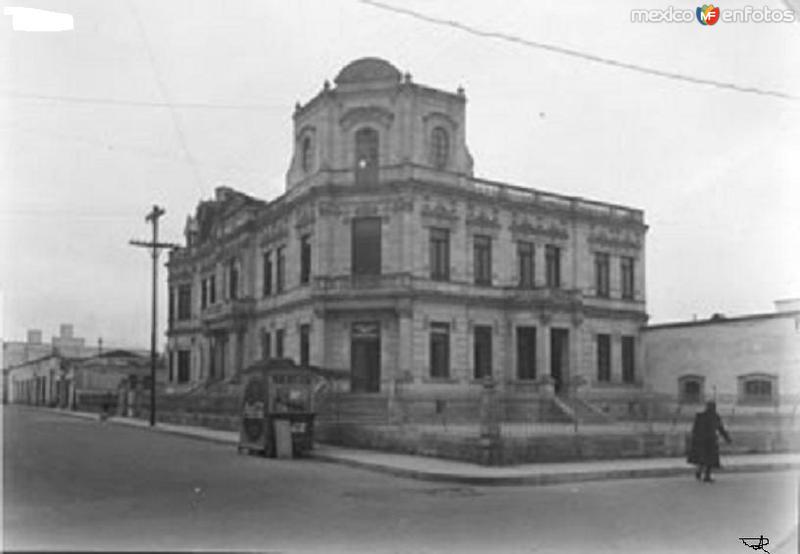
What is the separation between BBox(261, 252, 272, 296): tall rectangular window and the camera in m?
19.1

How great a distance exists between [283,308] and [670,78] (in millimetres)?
10355

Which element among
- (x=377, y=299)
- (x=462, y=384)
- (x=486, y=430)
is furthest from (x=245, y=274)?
(x=462, y=384)

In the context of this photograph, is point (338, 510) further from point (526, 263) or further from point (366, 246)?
point (526, 263)

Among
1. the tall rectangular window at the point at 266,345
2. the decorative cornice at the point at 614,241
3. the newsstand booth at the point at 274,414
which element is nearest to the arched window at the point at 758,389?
the decorative cornice at the point at 614,241

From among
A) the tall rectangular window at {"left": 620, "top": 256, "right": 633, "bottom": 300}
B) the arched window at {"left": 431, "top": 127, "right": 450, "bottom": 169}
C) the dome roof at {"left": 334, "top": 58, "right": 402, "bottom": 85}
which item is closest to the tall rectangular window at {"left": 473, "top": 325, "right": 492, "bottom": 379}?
the arched window at {"left": 431, "top": 127, "right": 450, "bottom": 169}

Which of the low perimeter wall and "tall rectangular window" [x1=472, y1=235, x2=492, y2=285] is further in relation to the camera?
A: "tall rectangular window" [x1=472, y1=235, x2=492, y2=285]

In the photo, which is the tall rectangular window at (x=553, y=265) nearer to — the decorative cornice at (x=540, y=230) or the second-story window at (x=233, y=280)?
the decorative cornice at (x=540, y=230)

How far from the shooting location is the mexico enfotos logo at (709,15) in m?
12.3

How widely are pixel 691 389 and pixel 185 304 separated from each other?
24.3m

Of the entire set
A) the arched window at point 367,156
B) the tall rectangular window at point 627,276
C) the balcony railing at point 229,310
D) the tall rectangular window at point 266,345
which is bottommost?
the tall rectangular window at point 266,345

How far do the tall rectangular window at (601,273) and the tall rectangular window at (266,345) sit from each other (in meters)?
20.7

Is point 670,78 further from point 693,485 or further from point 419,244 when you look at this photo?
point 419,244

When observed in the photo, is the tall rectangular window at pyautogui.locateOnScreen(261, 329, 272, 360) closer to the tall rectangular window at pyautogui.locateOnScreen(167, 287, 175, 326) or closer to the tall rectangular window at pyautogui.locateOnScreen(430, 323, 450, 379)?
the tall rectangular window at pyautogui.locateOnScreen(167, 287, 175, 326)

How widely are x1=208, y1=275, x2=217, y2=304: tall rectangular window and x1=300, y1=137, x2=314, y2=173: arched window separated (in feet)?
9.73
